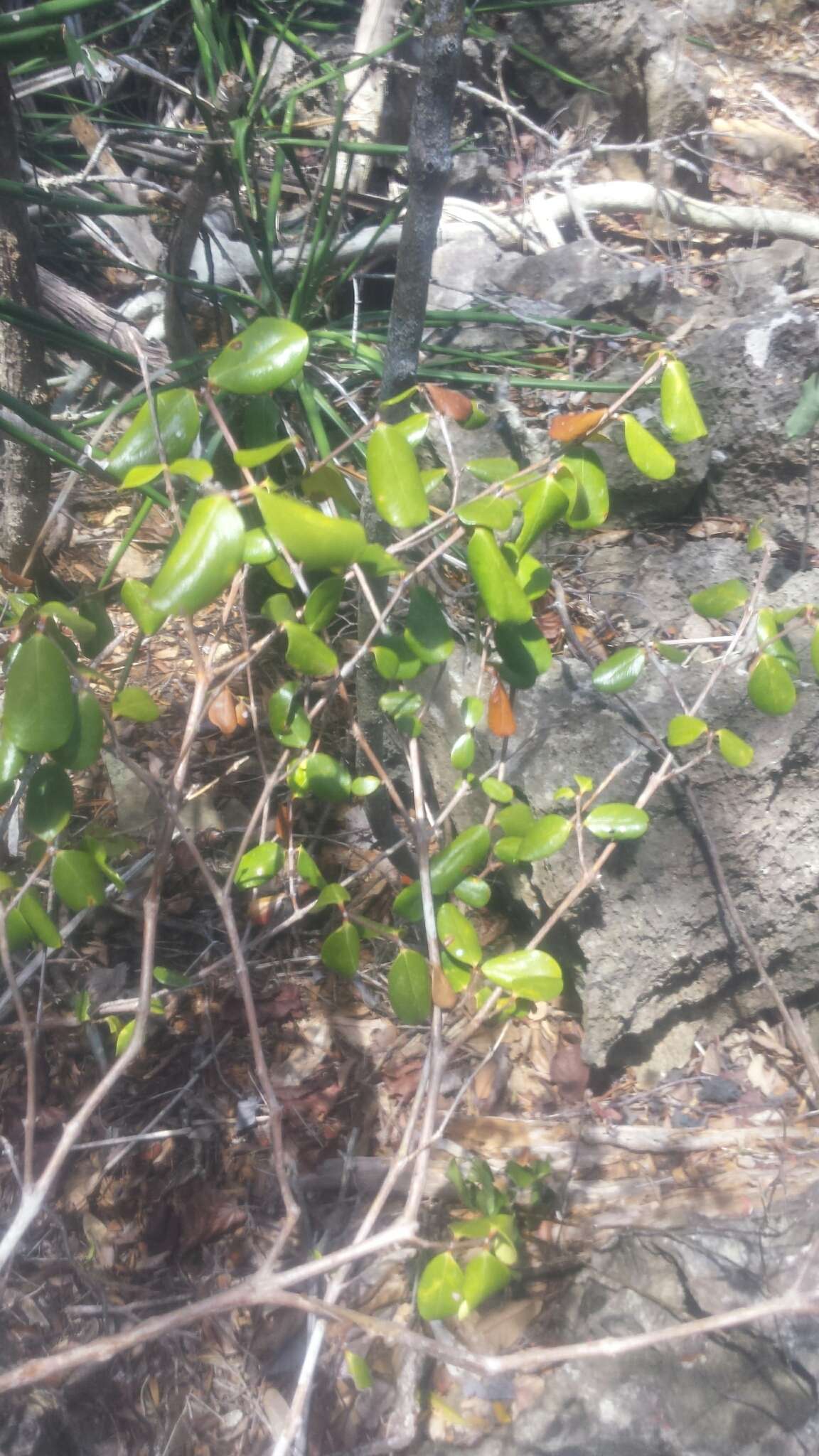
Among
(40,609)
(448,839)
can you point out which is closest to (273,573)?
(40,609)

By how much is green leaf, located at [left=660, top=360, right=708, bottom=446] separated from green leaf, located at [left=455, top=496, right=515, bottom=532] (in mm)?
195

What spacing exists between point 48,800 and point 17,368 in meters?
0.82

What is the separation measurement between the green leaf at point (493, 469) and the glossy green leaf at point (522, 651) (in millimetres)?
→ 149

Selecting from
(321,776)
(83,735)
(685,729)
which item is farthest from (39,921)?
(685,729)

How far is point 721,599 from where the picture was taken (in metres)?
1.08

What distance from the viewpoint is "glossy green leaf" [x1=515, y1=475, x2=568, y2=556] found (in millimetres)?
815

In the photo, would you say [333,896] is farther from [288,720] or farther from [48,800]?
[48,800]

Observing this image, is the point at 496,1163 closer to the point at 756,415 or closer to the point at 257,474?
the point at 257,474

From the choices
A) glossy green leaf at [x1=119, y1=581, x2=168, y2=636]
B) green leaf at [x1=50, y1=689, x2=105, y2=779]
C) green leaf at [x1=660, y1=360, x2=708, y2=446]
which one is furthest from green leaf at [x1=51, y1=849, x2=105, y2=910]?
green leaf at [x1=660, y1=360, x2=708, y2=446]

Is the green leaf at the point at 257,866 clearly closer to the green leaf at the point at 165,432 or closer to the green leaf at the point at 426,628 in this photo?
the green leaf at the point at 426,628

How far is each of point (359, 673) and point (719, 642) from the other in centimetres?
63

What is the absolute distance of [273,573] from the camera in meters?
0.91

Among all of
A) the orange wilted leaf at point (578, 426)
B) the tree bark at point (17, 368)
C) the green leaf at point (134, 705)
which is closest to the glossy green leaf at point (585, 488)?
the orange wilted leaf at point (578, 426)

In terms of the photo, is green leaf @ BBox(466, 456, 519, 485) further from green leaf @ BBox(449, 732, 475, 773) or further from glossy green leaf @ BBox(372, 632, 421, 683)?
green leaf @ BBox(449, 732, 475, 773)
